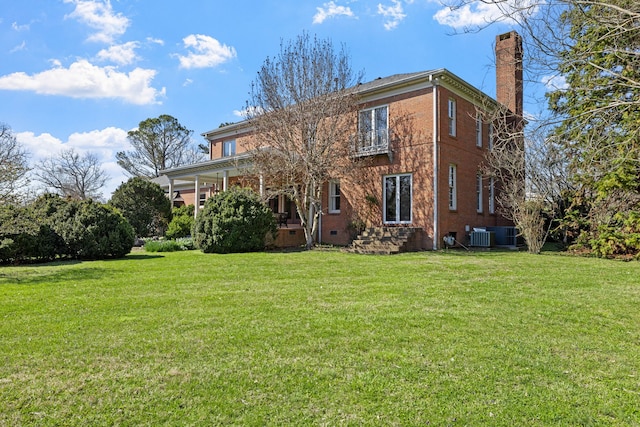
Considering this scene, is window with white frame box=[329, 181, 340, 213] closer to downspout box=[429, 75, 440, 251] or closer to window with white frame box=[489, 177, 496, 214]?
downspout box=[429, 75, 440, 251]

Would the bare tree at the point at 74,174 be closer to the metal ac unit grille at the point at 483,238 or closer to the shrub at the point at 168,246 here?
the shrub at the point at 168,246

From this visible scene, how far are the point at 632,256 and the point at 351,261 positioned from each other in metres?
8.76

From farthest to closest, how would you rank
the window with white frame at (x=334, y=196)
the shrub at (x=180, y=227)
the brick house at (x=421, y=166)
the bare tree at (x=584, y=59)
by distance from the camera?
1. the shrub at (x=180, y=227)
2. the window with white frame at (x=334, y=196)
3. the brick house at (x=421, y=166)
4. the bare tree at (x=584, y=59)

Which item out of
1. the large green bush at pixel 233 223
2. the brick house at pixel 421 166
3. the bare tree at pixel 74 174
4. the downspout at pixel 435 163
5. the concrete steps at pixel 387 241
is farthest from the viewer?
the bare tree at pixel 74 174

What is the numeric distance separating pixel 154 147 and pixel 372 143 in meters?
33.0

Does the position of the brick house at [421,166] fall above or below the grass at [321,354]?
above

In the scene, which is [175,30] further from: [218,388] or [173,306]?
[218,388]

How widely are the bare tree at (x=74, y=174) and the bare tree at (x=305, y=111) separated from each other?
3084cm

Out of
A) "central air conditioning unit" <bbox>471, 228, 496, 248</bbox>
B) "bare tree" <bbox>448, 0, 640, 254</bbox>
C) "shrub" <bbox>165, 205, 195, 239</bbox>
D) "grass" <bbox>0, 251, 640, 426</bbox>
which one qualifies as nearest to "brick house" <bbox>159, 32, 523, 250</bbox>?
"central air conditioning unit" <bbox>471, 228, 496, 248</bbox>

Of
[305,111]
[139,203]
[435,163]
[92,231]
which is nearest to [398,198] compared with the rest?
[435,163]

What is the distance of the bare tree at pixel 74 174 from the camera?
38.8 metres

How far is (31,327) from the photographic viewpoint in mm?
4895

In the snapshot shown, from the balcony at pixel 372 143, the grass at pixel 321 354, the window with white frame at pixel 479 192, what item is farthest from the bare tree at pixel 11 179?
the window with white frame at pixel 479 192

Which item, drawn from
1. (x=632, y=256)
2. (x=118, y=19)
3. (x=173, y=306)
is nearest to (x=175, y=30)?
(x=118, y=19)
